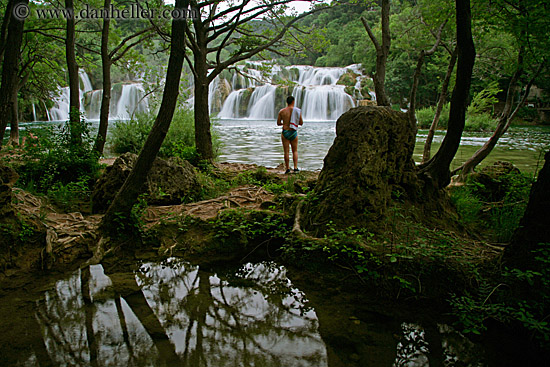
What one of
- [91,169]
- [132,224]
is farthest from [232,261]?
[91,169]

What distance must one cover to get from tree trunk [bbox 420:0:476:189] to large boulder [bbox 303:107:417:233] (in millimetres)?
345

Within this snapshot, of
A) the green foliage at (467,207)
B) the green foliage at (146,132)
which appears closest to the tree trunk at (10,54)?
the green foliage at (146,132)

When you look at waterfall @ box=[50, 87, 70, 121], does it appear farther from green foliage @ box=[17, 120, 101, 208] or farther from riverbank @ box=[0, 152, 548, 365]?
riverbank @ box=[0, 152, 548, 365]

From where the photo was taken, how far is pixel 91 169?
745cm

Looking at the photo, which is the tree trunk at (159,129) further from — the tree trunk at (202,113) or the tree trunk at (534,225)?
the tree trunk at (202,113)

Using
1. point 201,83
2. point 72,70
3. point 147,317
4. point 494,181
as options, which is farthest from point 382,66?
point 72,70

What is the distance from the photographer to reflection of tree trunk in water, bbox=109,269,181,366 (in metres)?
2.56

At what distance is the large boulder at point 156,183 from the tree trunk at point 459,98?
3.95 metres

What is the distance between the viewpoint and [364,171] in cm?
439

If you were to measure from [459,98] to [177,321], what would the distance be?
4005 mm

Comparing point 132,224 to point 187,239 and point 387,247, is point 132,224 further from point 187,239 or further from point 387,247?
point 387,247

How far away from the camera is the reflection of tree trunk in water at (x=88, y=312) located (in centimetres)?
256

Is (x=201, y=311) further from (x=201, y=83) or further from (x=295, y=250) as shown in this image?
(x=201, y=83)

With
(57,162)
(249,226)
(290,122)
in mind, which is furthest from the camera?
(290,122)
